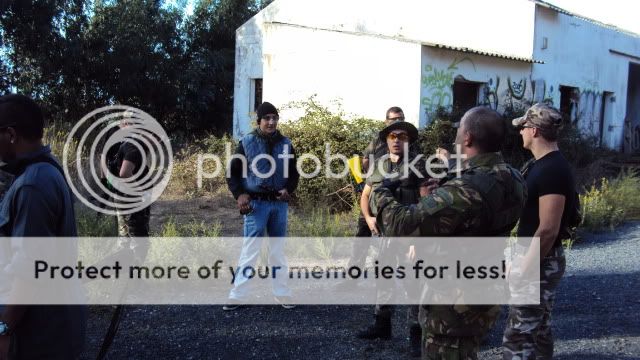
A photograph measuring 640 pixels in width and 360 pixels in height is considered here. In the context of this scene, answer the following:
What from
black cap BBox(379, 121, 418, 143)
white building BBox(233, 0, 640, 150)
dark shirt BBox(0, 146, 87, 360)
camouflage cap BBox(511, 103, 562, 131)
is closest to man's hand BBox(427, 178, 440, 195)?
camouflage cap BBox(511, 103, 562, 131)

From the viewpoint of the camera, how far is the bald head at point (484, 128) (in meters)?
2.77

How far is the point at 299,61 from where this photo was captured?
14.8 metres

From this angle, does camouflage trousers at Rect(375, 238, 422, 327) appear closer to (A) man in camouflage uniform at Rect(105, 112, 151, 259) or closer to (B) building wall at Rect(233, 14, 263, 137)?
(A) man in camouflage uniform at Rect(105, 112, 151, 259)

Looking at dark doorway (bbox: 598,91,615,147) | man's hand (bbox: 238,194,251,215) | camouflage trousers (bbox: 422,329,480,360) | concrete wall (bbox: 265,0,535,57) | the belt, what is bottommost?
camouflage trousers (bbox: 422,329,480,360)

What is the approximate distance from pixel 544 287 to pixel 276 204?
2730mm

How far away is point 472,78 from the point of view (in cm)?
1403

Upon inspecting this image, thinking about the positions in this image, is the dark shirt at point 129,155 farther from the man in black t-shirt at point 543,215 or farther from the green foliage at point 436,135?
the green foliage at point 436,135

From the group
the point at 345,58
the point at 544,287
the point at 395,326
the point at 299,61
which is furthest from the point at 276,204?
the point at 299,61

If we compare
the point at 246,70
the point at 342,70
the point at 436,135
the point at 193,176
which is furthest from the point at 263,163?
the point at 246,70

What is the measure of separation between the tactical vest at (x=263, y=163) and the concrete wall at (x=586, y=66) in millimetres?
12265

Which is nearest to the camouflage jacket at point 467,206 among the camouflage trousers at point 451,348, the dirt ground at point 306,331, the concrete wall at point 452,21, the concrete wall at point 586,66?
the camouflage trousers at point 451,348

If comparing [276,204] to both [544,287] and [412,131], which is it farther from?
[544,287]

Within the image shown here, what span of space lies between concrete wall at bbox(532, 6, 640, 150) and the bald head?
14.1 metres

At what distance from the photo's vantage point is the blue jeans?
213 inches
